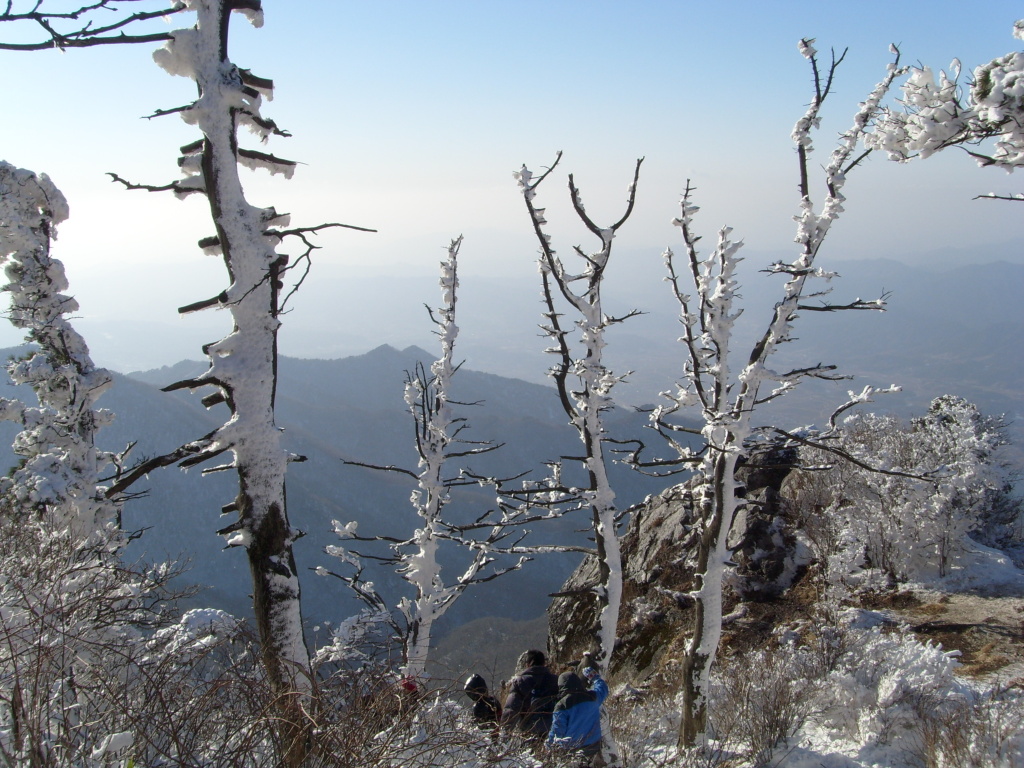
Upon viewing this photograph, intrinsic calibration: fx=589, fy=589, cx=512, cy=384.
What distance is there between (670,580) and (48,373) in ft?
43.4

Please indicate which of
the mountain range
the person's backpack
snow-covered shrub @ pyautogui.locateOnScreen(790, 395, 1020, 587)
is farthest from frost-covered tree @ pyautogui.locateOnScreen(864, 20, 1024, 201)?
the mountain range

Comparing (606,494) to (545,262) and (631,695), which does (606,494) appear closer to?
(545,262)

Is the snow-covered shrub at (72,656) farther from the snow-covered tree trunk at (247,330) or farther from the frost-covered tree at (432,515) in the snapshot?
the frost-covered tree at (432,515)

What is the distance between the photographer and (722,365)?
768 cm

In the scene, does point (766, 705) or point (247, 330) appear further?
point (766, 705)

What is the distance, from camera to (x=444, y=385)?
10.1 m

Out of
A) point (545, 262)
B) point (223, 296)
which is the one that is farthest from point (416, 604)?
point (223, 296)

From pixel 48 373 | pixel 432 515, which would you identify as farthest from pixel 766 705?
pixel 48 373

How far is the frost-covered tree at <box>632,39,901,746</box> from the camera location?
22.5 ft

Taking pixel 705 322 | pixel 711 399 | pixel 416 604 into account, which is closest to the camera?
pixel 705 322

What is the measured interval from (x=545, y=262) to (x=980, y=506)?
53.1 feet

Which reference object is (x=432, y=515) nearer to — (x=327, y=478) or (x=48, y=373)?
(x=48, y=373)

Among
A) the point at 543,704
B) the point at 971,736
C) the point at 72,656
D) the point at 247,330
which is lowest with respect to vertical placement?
the point at 543,704

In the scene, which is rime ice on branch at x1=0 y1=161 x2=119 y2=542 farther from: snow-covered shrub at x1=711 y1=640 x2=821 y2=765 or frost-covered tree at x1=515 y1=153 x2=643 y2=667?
snow-covered shrub at x1=711 y1=640 x2=821 y2=765
